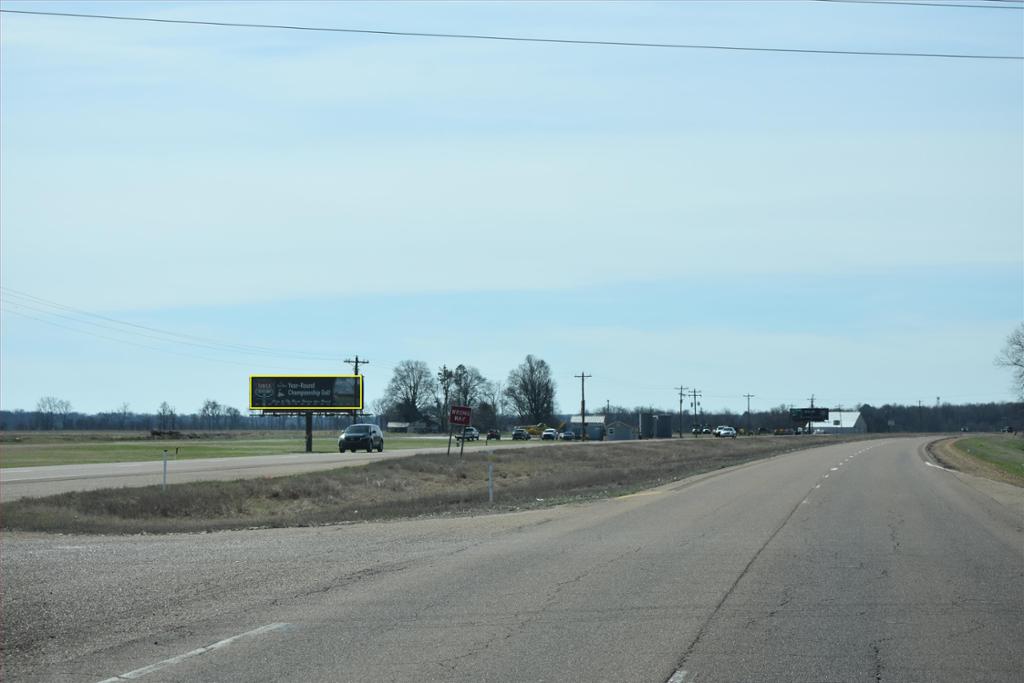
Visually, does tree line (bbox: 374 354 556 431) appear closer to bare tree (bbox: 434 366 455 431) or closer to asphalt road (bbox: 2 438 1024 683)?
bare tree (bbox: 434 366 455 431)

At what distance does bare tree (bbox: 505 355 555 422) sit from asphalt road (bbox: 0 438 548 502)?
140 metres

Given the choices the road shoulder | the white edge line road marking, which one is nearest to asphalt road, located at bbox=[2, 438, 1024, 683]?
the white edge line road marking

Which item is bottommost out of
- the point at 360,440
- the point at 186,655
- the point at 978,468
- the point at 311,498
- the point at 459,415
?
the point at 311,498

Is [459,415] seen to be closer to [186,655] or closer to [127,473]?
[127,473]

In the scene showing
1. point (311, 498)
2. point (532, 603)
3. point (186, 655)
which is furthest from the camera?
point (311, 498)

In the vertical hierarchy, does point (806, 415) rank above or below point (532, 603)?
above

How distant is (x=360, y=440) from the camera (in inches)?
2726

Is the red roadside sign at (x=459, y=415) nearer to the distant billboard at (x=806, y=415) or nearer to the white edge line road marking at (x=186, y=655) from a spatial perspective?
the white edge line road marking at (x=186, y=655)

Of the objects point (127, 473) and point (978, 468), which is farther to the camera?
point (978, 468)

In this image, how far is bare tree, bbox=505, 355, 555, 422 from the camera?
194500 millimetres

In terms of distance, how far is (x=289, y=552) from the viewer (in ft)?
54.6

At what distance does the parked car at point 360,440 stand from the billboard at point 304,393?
9.04 meters

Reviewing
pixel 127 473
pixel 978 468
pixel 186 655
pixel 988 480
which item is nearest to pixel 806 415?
pixel 978 468

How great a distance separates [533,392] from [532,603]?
18307cm
